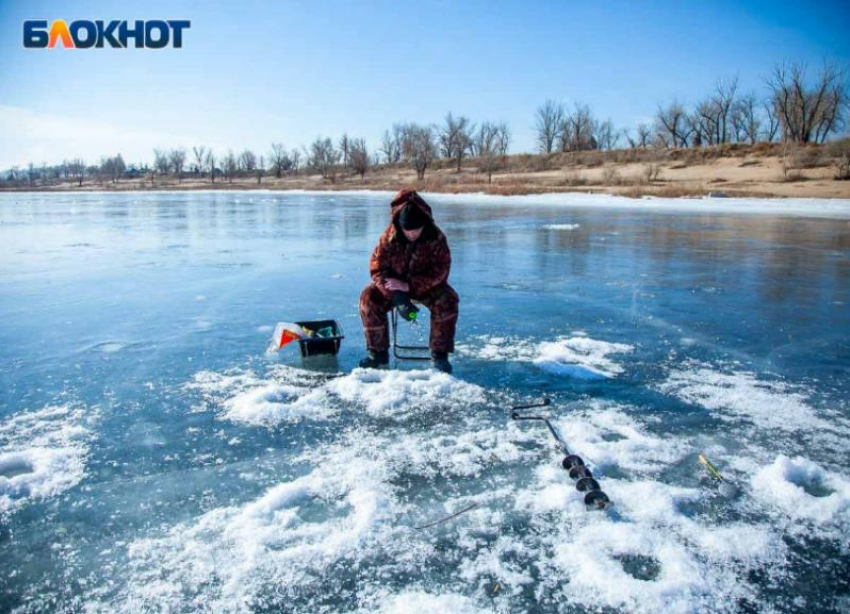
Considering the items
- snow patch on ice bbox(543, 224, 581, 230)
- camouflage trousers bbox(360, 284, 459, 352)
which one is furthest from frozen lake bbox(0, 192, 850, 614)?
snow patch on ice bbox(543, 224, 581, 230)

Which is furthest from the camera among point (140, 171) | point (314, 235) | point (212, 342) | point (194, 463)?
point (140, 171)

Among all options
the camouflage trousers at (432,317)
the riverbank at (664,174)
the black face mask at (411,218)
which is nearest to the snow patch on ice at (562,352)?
the camouflage trousers at (432,317)

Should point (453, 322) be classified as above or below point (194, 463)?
above

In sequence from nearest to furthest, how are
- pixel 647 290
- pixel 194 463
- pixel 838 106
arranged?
pixel 194 463
pixel 647 290
pixel 838 106

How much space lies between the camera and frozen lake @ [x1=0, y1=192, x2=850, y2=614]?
2.15 m

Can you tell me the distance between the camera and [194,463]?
307cm

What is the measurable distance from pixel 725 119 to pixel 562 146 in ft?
78.2

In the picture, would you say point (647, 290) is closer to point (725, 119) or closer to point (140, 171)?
point (725, 119)

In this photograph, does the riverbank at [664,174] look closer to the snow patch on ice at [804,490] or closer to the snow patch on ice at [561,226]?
the snow patch on ice at [561,226]

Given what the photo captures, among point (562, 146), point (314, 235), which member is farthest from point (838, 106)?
point (314, 235)

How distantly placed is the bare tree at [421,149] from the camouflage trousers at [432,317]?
70846mm

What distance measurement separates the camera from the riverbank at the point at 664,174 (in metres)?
37.2

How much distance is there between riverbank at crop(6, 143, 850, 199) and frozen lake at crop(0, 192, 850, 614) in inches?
1258

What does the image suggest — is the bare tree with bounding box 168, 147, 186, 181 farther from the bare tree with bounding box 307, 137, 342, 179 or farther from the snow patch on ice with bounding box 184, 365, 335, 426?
the snow patch on ice with bounding box 184, 365, 335, 426
